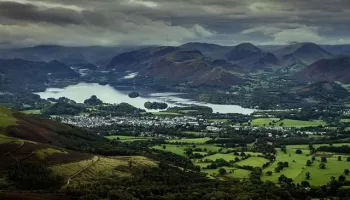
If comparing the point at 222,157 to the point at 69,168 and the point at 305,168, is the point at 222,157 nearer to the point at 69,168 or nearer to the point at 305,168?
the point at 305,168

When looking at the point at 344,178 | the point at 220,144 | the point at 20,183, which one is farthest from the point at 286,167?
the point at 20,183

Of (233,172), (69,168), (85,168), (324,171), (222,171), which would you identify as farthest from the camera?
(233,172)

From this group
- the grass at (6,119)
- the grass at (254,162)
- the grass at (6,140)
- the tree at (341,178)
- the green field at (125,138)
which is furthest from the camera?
the green field at (125,138)

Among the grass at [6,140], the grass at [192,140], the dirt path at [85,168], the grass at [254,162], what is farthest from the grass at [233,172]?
the grass at [6,140]

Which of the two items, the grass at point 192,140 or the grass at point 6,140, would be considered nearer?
the grass at point 6,140

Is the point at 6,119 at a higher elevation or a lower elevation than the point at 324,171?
higher

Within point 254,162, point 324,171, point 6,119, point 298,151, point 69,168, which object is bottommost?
point 69,168

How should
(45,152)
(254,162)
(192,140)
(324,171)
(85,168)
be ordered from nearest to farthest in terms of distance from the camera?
(85,168) → (45,152) → (324,171) → (254,162) → (192,140)

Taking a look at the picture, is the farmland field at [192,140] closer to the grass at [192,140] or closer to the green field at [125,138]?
the grass at [192,140]

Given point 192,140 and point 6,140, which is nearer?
point 6,140

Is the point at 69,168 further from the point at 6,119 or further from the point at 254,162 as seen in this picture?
the point at 254,162

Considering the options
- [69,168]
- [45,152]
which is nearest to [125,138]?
[45,152]

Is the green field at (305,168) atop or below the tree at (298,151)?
below
